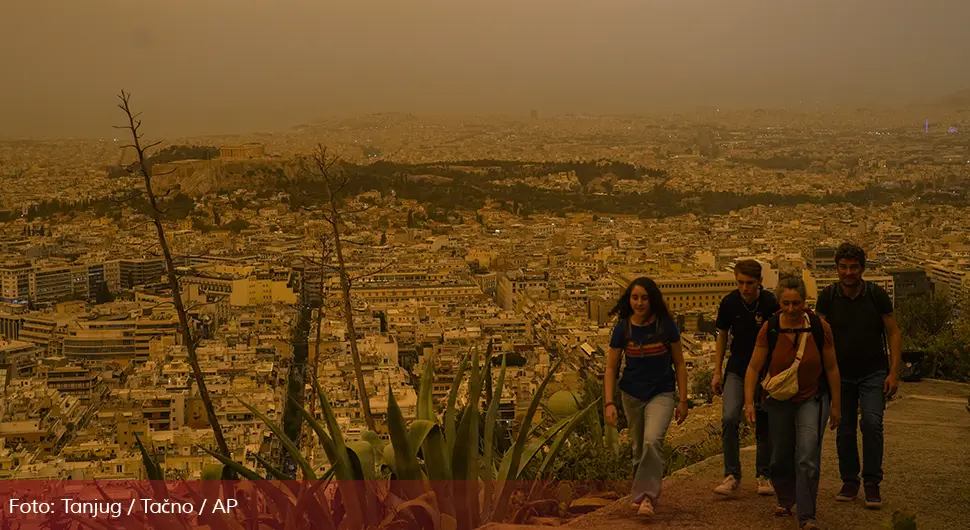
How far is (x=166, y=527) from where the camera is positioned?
7.32ft

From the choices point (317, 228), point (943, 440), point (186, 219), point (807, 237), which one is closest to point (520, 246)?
point (317, 228)

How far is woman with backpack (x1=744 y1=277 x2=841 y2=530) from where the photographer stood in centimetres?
246

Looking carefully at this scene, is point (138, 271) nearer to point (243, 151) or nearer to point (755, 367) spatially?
point (243, 151)

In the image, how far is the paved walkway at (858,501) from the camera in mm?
2490

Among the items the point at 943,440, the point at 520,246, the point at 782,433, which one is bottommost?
the point at 520,246

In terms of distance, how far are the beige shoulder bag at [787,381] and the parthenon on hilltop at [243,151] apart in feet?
116

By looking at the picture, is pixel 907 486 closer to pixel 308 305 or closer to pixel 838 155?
pixel 308 305

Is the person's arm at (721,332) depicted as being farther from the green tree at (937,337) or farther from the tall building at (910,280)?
the tall building at (910,280)

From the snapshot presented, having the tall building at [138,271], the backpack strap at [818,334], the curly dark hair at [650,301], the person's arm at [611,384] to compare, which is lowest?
the tall building at [138,271]

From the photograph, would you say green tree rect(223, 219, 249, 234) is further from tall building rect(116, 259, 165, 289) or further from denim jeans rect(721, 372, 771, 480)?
denim jeans rect(721, 372, 771, 480)

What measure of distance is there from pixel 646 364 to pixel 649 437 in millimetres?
168

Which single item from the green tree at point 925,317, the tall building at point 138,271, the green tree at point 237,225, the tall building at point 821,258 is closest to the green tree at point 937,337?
the green tree at point 925,317

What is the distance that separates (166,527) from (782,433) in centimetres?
134

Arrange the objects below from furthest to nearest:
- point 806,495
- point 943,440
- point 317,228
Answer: point 317,228, point 943,440, point 806,495
